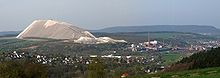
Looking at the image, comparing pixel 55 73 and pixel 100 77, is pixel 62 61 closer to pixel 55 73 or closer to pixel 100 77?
pixel 55 73

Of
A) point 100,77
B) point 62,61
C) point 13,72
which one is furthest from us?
point 62,61

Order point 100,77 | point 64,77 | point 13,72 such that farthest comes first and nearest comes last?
point 64,77
point 100,77
point 13,72

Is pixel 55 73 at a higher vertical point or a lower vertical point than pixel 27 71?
lower

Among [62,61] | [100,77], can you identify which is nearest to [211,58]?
[100,77]

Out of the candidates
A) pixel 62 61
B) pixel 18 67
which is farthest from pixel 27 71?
pixel 62 61

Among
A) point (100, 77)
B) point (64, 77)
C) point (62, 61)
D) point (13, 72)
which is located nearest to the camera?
point (13, 72)

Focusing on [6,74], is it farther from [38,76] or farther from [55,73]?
[55,73]

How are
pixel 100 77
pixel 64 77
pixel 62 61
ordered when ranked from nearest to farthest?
pixel 100 77 < pixel 64 77 < pixel 62 61

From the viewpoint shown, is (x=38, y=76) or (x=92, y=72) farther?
(x=92, y=72)

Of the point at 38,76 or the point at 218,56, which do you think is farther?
the point at 218,56
